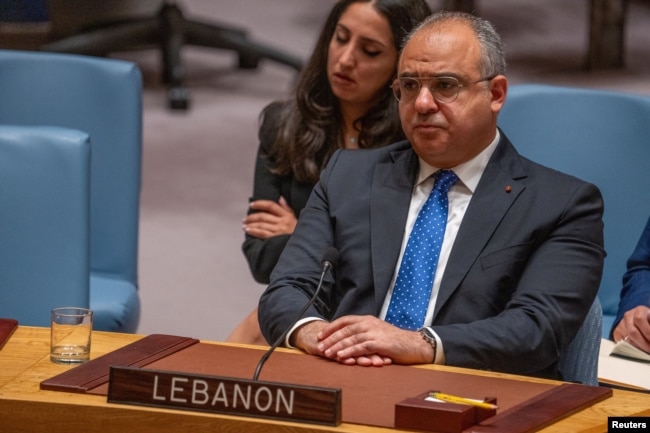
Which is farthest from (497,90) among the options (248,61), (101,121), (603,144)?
(248,61)

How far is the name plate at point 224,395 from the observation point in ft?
6.64

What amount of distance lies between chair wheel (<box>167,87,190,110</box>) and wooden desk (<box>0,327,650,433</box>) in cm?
468

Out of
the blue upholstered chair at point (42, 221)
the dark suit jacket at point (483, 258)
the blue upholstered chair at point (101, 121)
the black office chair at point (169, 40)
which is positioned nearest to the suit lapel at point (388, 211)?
the dark suit jacket at point (483, 258)

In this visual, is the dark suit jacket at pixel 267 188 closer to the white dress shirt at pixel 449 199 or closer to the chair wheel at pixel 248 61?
the white dress shirt at pixel 449 199

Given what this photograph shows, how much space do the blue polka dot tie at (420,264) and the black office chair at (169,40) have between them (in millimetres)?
4226

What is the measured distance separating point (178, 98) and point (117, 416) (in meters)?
4.92

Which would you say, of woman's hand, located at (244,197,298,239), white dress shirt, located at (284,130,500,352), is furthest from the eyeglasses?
woman's hand, located at (244,197,298,239)

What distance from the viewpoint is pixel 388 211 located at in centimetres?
282

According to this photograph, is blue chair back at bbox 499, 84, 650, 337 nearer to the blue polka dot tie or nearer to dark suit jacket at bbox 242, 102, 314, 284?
dark suit jacket at bbox 242, 102, 314, 284

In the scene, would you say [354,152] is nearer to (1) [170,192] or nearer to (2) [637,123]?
(2) [637,123]

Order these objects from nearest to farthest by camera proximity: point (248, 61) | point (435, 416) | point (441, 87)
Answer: point (435, 416)
point (441, 87)
point (248, 61)

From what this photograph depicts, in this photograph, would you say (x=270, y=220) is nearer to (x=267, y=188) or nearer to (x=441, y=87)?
Result: (x=267, y=188)

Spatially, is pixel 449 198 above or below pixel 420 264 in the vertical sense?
above

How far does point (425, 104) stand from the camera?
273 cm
